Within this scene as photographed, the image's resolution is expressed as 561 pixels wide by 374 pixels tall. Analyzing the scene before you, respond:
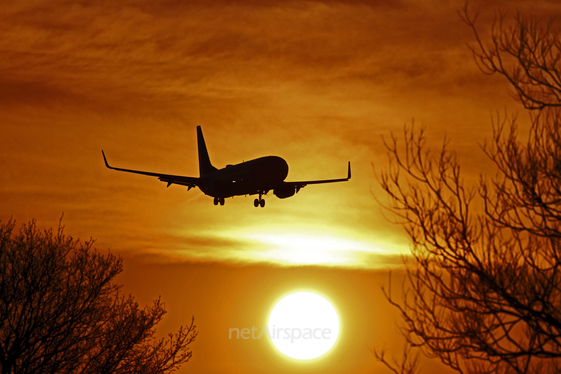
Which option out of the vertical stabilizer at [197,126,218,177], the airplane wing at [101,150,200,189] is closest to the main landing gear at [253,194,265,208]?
the airplane wing at [101,150,200,189]

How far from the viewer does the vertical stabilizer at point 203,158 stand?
85375 millimetres

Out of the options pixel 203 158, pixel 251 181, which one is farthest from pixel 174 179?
pixel 203 158

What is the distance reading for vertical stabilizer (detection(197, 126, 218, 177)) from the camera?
8538 centimetres

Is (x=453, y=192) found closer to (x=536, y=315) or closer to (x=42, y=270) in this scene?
(x=536, y=315)

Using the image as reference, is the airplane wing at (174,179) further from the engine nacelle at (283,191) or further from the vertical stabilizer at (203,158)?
the vertical stabilizer at (203,158)

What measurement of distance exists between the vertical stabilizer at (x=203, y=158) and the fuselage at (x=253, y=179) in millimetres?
28015

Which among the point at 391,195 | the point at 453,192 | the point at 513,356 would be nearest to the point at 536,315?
the point at 513,356

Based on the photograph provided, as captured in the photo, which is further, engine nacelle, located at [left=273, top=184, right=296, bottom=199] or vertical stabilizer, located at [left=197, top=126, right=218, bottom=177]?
vertical stabilizer, located at [left=197, top=126, right=218, bottom=177]

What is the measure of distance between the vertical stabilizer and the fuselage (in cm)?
2802

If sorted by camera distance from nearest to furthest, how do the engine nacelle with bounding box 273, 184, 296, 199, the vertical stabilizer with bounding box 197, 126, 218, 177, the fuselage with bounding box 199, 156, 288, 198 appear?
the fuselage with bounding box 199, 156, 288, 198
the engine nacelle with bounding box 273, 184, 296, 199
the vertical stabilizer with bounding box 197, 126, 218, 177

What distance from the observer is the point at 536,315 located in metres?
13.4

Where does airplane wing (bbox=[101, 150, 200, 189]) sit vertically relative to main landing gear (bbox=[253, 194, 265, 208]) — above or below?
above

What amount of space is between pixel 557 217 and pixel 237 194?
142 feet

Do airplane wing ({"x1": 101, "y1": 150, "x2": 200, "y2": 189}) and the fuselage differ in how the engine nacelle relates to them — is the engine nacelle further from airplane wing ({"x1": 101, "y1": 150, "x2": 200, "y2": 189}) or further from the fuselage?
airplane wing ({"x1": 101, "y1": 150, "x2": 200, "y2": 189})
